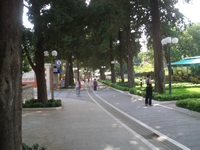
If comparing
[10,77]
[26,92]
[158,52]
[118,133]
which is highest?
[158,52]

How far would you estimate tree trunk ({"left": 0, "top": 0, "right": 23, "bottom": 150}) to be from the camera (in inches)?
111

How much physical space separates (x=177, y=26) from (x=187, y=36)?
83.2 ft

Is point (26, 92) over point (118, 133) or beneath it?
over

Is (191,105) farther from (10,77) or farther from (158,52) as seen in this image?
(10,77)

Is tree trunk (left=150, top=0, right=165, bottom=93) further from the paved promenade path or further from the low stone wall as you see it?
the low stone wall

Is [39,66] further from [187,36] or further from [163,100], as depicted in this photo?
[187,36]

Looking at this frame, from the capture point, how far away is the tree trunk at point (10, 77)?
2814 millimetres

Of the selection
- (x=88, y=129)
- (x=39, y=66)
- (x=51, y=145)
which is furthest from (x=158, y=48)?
(x=51, y=145)

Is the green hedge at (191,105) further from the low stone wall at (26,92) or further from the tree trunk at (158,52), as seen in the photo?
the low stone wall at (26,92)

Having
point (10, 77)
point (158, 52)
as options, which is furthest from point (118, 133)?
point (158, 52)

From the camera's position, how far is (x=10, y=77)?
2.84 metres

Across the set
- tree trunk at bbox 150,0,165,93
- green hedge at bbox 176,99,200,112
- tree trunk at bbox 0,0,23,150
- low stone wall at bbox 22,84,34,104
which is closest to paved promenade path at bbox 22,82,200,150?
green hedge at bbox 176,99,200,112

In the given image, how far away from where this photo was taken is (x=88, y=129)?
6371 millimetres

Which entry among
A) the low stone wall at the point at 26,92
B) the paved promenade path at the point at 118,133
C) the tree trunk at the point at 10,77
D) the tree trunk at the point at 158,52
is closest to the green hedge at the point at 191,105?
the paved promenade path at the point at 118,133
